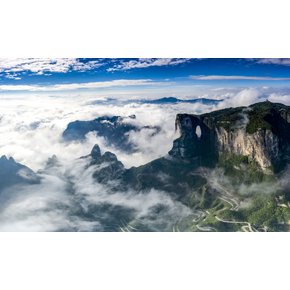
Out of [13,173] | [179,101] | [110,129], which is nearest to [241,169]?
[179,101]

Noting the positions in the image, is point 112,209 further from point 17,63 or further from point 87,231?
point 17,63

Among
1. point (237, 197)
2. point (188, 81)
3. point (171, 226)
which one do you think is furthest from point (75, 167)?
point (237, 197)

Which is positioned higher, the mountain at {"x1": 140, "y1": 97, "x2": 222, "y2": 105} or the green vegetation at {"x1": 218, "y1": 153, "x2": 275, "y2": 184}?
the mountain at {"x1": 140, "y1": 97, "x2": 222, "y2": 105}

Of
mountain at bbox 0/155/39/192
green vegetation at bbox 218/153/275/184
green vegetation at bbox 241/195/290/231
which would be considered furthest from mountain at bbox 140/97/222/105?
mountain at bbox 0/155/39/192

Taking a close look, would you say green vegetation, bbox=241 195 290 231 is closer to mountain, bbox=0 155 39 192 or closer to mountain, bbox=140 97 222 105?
mountain, bbox=140 97 222 105

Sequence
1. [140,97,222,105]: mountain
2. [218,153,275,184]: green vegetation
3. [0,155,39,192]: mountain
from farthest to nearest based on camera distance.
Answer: [218,153,275,184]: green vegetation, [140,97,222,105]: mountain, [0,155,39,192]: mountain

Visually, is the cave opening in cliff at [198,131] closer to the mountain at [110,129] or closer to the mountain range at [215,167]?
the mountain range at [215,167]

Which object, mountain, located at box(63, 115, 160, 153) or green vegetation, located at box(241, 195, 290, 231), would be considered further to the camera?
mountain, located at box(63, 115, 160, 153)
